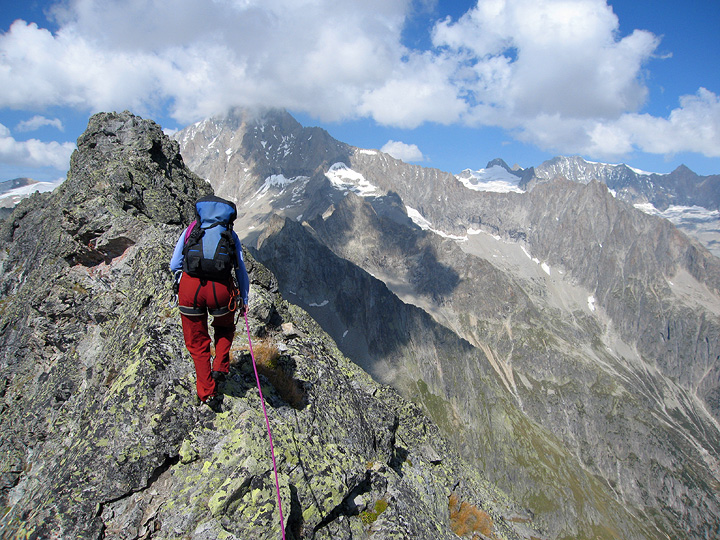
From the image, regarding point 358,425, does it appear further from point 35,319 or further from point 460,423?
point 460,423

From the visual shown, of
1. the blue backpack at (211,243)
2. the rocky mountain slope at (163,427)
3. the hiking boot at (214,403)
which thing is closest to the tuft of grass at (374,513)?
the rocky mountain slope at (163,427)

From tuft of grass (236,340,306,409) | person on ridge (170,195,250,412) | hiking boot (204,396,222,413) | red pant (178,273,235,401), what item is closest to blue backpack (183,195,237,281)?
person on ridge (170,195,250,412)

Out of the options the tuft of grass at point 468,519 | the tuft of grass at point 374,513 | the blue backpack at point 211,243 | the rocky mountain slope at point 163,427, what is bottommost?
the tuft of grass at point 468,519

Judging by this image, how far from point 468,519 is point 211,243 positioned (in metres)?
14.9

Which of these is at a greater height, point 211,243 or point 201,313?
point 211,243

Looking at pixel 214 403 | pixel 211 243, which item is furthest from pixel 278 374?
pixel 211 243

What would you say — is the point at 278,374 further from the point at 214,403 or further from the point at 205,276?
the point at 205,276

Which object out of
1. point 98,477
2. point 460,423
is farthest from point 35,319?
point 460,423

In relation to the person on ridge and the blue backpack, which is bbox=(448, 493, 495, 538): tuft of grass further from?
the blue backpack

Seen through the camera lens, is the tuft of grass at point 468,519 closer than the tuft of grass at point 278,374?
No

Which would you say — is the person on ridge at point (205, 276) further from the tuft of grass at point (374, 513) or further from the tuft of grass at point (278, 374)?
the tuft of grass at point (374, 513)

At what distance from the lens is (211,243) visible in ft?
26.3

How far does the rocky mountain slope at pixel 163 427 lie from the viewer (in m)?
7.36

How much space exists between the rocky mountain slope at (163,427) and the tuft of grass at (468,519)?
0.24 feet
